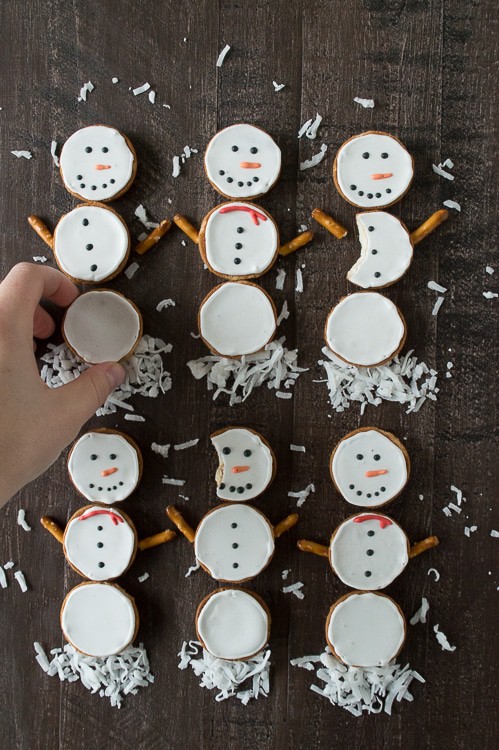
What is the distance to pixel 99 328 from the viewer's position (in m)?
1.12

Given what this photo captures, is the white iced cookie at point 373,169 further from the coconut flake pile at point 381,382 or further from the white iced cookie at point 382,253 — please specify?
the coconut flake pile at point 381,382

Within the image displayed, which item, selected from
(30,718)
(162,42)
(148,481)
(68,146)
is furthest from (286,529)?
(162,42)

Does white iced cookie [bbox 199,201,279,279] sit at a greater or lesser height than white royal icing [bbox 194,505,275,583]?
greater

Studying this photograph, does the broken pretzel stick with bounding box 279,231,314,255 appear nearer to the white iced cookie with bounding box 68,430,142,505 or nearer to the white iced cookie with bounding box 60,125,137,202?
the white iced cookie with bounding box 60,125,137,202

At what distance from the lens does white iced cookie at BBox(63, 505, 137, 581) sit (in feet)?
3.71

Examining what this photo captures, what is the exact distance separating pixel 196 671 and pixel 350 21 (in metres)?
1.19

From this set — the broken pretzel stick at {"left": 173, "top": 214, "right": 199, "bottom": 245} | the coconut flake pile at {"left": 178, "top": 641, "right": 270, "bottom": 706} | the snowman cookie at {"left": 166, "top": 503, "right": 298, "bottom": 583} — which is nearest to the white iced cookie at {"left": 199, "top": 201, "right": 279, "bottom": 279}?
the broken pretzel stick at {"left": 173, "top": 214, "right": 199, "bottom": 245}

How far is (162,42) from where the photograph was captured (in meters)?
1.15

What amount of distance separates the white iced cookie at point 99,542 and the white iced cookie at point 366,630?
0.38 metres

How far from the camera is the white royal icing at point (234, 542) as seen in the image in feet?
3.67

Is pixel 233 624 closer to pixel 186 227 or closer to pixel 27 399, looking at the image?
pixel 27 399

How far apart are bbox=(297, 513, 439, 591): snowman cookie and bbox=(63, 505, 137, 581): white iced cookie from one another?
0.31 meters

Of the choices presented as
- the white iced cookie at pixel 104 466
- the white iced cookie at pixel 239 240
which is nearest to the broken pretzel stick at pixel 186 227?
the white iced cookie at pixel 239 240

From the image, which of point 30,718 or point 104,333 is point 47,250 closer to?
point 104,333
